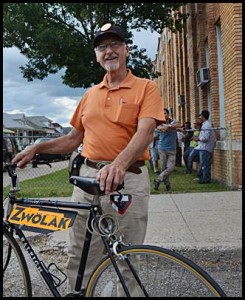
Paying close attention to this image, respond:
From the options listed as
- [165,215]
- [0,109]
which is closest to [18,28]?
[165,215]

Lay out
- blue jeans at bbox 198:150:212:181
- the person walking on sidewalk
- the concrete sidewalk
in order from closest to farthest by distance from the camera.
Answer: the concrete sidewalk, the person walking on sidewalk, blue jeans at bbox 198:150:212:181

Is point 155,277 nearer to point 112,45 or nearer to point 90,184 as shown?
point 90,184

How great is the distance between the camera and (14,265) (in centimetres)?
275

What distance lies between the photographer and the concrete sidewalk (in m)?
4.79

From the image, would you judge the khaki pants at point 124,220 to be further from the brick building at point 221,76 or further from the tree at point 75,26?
the tree at point 75,26

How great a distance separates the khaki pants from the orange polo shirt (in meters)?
0.19

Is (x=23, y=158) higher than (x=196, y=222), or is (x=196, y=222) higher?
(x=23, y=158)

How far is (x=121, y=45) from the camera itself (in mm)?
2768

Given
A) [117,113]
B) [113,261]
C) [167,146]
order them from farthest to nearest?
[167,146], [117,113], [113,261]

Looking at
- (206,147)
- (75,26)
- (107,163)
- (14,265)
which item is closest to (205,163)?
(206,147)

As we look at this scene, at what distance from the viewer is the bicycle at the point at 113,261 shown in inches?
82.6

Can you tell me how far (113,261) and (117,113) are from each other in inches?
40.1

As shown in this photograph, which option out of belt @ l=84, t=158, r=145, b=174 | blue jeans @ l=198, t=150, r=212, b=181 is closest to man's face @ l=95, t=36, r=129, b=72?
belt @ l=84, t=158, r=145, b=174

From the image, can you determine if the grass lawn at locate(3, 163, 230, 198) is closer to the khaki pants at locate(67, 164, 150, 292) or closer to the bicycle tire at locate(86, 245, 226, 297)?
the khaki pants at locate(67, 164, 150, 292)
